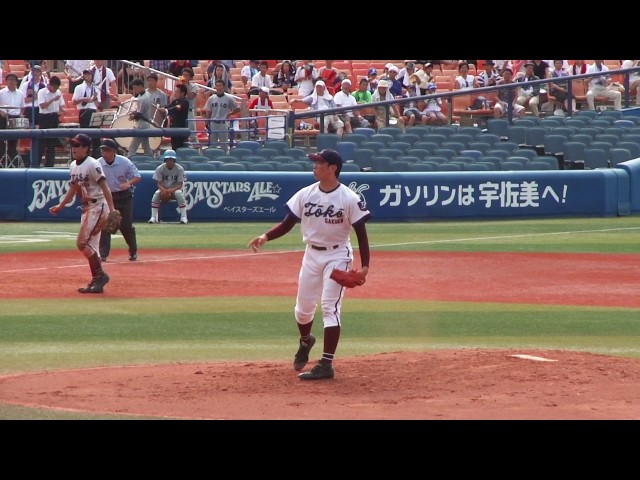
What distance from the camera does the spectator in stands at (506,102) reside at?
27953mm

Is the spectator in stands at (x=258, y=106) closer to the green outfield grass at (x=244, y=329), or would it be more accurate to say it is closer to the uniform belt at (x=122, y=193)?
the uniform belt at (x=122, y=193)

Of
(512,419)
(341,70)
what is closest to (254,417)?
(512,419)

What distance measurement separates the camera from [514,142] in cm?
2803

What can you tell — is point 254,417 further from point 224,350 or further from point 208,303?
point 208,303

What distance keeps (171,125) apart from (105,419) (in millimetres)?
18967

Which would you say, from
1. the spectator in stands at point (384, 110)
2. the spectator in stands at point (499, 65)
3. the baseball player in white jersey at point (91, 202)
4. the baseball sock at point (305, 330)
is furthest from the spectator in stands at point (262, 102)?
the baseball sock at point (305, 330)

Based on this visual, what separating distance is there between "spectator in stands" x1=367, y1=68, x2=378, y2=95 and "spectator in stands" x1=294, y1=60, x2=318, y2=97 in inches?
63.6

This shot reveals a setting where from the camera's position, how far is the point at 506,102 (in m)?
28.2

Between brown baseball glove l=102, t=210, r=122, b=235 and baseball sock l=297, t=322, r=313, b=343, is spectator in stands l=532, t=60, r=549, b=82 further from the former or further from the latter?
baseball sock l=297, t=322, r=313, b=343

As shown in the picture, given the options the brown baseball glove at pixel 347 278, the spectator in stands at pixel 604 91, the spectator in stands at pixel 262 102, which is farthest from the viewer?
the spectator in stands at pixel 604 91

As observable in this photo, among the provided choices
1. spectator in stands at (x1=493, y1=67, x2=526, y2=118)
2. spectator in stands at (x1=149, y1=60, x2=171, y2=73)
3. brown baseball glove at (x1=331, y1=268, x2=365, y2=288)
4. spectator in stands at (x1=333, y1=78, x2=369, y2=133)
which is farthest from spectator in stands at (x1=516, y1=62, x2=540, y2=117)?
brown baseball glove at (x1=331, y1=268, x2=365, y2=288)

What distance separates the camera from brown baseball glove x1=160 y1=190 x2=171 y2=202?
22.8 m

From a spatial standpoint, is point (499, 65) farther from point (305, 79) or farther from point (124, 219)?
point (124, 219)

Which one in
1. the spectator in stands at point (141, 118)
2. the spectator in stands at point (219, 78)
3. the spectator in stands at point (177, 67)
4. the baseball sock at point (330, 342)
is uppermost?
the spectator in stands at point (177, 67)
